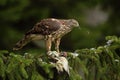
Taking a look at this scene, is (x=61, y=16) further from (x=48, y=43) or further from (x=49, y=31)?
(x=48, y=43)

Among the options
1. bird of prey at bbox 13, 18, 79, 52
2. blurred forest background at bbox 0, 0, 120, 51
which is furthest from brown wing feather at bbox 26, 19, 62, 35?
blurred forest background at bbox 0, 0, 120, 51

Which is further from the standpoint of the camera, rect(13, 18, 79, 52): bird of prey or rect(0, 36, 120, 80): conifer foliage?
rect(13, 18, 79, 52): bird of prey

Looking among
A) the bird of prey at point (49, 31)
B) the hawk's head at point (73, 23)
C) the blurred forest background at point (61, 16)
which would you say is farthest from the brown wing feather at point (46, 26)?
the blurred forest background at point (61, 16)

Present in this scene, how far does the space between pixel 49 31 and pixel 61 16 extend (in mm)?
11715

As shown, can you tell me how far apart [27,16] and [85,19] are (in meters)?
1.64

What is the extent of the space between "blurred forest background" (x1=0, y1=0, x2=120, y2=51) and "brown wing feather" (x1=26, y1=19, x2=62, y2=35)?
10.1 m

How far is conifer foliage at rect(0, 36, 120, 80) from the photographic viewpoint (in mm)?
7625

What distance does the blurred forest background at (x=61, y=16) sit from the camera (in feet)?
62.3

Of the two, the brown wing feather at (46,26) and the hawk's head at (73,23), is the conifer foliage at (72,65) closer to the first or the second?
the hawk's head at (73,23)

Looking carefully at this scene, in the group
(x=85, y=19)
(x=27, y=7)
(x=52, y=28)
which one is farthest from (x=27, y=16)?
(x=52, y=28)

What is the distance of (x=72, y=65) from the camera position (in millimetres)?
8047

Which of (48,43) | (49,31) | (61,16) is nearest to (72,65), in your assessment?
(48,43)

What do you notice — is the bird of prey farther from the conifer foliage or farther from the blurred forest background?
the blurred forest background

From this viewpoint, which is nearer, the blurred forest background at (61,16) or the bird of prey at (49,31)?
the bird of prey at (49,31)
